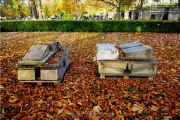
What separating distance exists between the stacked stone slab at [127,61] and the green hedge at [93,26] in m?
10.6

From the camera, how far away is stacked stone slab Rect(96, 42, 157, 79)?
421cm

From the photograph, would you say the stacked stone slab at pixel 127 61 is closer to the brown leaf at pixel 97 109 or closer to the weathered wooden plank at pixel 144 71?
the weathered wooden plank at pixel 144 71

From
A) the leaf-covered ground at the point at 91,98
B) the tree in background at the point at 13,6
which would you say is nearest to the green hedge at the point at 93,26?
the leaf-covered ground at the point at 91,98

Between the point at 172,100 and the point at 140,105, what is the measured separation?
81 cm

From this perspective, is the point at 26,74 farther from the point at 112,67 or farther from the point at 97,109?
the point at 112,67

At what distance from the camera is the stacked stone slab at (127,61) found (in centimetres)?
421

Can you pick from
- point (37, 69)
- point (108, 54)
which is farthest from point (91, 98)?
point (37, 69)

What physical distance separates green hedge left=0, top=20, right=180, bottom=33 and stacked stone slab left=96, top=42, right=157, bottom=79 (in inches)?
417

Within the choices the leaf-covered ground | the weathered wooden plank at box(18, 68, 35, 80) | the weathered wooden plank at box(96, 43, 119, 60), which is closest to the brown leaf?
the leaf-covered ground

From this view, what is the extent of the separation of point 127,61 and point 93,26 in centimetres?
1099

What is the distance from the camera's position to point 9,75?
16.0 feet

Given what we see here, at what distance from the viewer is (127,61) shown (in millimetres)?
4309

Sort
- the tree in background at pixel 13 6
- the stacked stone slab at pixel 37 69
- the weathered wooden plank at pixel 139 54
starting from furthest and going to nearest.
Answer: the tree in background at pixel 13 6, the weathered wooden plank at pixel 139 54, the stacked stone slab at pixel 37 69

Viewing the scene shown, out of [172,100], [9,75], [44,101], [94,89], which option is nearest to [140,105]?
[172,100]
